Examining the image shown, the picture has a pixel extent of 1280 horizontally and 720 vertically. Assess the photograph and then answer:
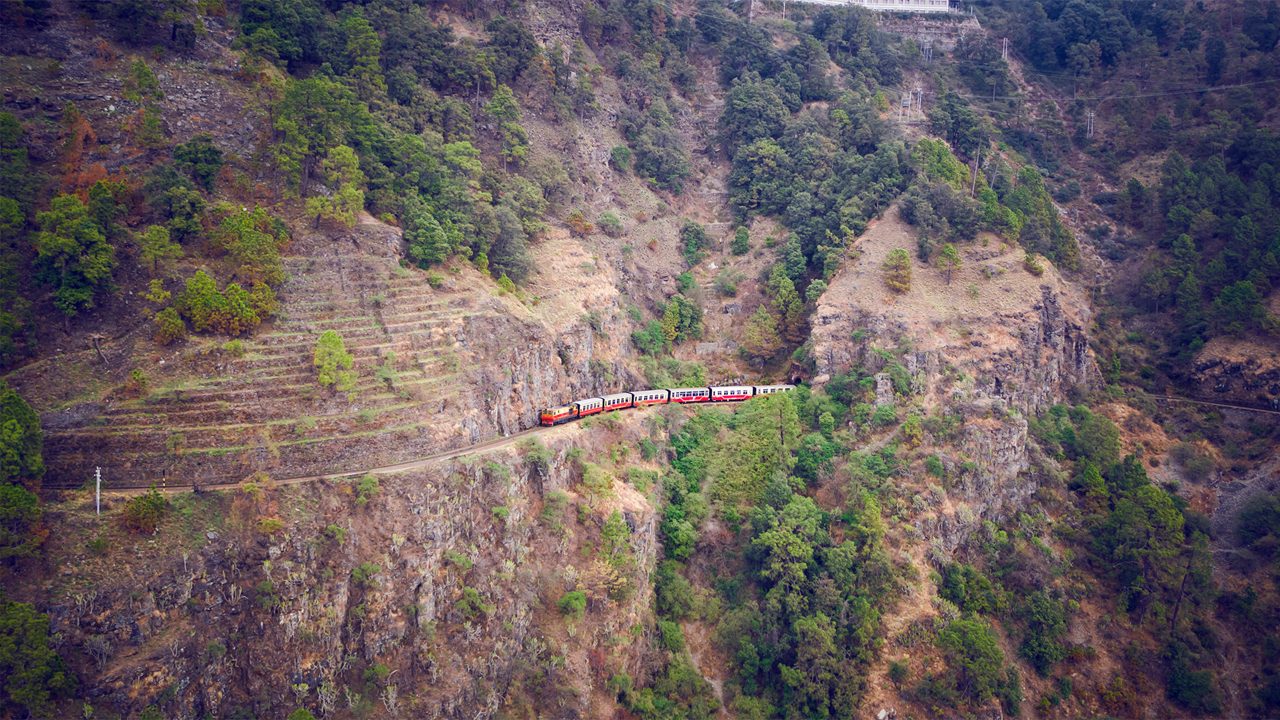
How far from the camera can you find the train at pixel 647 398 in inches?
1801

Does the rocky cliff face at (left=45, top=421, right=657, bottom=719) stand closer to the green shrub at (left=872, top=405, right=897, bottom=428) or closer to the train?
the train

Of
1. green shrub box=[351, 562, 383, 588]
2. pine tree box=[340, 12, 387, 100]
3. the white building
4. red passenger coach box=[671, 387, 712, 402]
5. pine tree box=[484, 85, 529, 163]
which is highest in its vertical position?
the white building

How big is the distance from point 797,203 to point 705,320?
10.2 m

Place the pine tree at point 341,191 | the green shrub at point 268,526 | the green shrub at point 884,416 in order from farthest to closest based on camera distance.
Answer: the green shrub at point 884,416
the pine tree at point 341,191
the green shrub at point 268,526

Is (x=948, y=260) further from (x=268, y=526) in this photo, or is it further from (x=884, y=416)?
(x=268, y=526)

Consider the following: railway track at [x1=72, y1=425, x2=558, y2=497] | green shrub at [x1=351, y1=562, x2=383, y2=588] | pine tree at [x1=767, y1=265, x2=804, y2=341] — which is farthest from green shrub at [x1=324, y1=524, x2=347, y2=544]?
pine tree at [x1=767, y1=265, x2=804, y2=341]

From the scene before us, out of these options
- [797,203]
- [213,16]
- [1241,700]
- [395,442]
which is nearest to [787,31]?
[797,203]

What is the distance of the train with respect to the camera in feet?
150

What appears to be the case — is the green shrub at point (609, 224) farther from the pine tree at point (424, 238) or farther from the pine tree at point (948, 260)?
the pine tree at point (948, 260)

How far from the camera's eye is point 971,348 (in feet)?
167

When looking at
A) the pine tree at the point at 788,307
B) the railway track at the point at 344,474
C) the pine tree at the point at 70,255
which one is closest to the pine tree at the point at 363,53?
the pine tree at the point at 70,255

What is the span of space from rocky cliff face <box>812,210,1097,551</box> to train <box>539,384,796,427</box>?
4.64 metres

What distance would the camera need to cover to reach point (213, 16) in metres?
47.5

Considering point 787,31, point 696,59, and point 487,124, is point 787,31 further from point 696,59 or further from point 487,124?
point 487,124
